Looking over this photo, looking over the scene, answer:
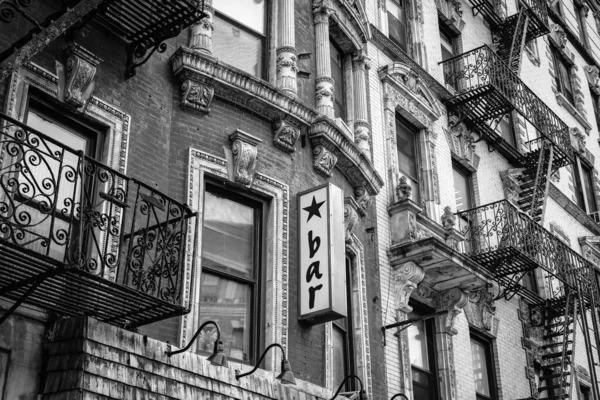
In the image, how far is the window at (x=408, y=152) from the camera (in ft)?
58.2

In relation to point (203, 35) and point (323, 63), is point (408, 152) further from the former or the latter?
point (203, 35)

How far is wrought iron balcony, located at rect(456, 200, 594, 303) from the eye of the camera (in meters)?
17.7

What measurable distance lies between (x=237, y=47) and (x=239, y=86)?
4.30 ft

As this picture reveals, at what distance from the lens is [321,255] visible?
462 inches

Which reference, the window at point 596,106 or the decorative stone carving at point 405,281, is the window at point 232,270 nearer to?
the decorative stone carving at point 405,281

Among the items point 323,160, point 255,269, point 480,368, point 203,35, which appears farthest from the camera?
point 480,368

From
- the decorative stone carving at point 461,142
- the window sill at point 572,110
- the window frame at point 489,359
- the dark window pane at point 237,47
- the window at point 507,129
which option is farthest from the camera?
the window sill at point 572,110

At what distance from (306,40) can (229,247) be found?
4.32 m

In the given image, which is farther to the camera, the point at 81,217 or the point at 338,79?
the point at 338,79

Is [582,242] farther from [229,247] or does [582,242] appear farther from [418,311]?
[229,247]

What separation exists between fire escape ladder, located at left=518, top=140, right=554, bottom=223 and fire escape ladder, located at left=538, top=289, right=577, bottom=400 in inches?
92.2

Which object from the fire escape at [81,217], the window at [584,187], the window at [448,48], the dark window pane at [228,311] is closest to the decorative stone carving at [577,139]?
the window at [584,187]

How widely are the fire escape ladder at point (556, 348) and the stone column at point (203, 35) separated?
410 inches

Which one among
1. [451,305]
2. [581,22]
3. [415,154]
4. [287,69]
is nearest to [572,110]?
[581,22]
